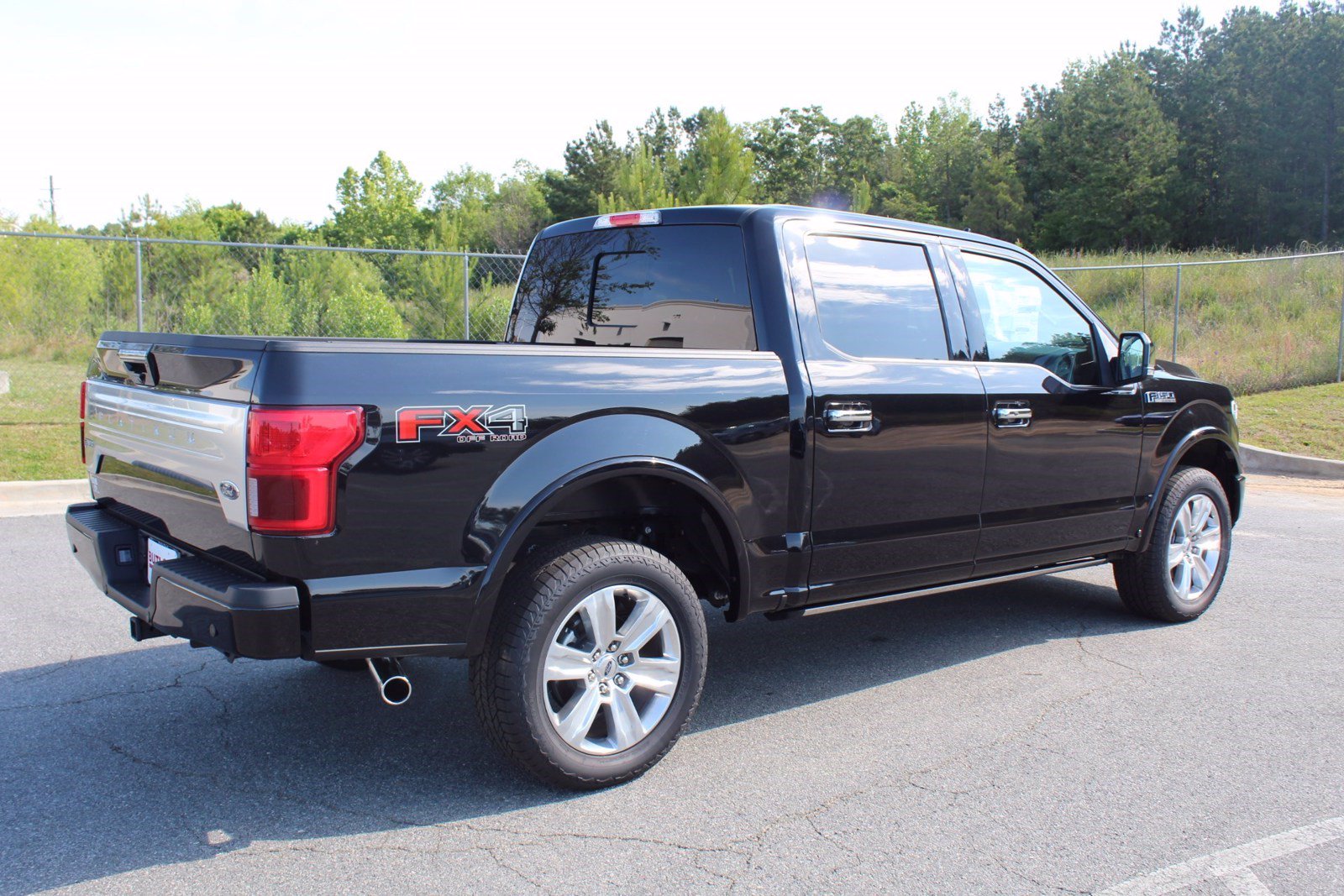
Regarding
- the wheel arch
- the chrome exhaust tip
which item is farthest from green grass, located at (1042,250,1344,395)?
the chrome exhaust tip

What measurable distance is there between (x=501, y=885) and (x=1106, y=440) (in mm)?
3550

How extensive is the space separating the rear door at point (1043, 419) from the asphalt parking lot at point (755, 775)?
63 cm

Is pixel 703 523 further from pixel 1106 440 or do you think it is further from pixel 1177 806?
pixel 1106 440

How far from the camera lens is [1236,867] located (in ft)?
9.39

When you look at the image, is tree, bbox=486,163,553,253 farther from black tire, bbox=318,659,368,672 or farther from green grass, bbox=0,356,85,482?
black tire, bbox=318,659,368,672

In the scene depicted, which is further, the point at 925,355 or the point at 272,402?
the point at 925,355

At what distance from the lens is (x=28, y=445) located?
9.78m

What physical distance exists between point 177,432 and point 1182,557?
16.0 ft

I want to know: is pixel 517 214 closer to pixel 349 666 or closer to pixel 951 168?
pixel 951 168

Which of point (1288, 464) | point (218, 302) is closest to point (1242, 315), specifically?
point (1288, 464)

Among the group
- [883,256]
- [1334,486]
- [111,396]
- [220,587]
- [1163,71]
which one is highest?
[1163,71]

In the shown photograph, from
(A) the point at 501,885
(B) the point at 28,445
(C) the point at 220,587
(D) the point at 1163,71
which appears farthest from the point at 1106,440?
(D) the point at 1163,71

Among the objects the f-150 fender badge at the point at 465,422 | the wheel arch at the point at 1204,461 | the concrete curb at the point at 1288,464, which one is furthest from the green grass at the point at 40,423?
the concrete curb at the point at 1288,464

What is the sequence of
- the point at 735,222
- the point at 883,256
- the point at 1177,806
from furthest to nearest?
the point at 883,256 < the point at 735,222 < the point at 1177,806
